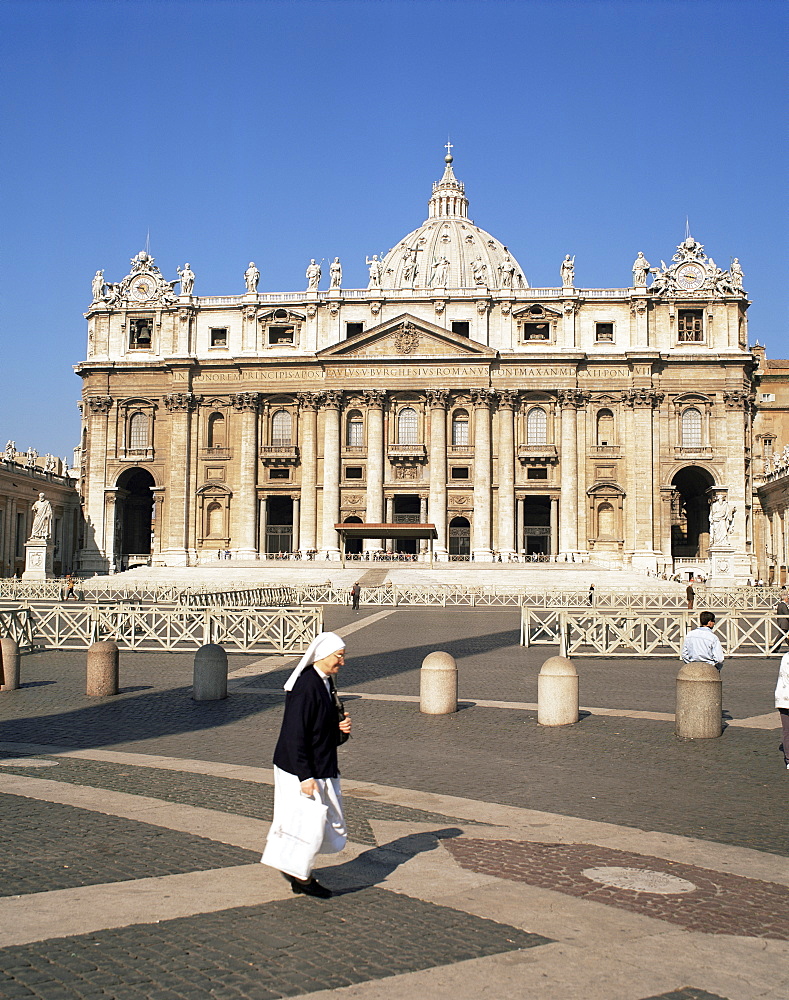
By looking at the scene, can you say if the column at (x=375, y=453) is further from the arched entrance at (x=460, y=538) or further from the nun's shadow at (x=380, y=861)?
the nun's shadow at (x=380, y=861)

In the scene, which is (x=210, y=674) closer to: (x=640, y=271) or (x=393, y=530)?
(x=393, y=530)

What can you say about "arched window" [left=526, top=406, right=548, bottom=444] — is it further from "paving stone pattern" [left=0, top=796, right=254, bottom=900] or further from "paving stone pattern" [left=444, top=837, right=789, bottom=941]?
"paving stone pattern" [left=444, top=837, right=789, bottom=941]

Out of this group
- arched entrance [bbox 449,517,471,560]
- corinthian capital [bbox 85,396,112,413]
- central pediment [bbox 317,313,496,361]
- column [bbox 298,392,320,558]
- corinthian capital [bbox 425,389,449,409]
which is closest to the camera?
central pediment [bbox 317,313,496,361]

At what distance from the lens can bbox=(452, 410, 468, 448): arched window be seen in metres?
71.4

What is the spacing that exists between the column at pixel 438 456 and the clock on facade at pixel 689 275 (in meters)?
19.3

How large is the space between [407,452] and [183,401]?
56.4ft

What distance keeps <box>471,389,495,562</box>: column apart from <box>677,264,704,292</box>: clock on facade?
16.5 m

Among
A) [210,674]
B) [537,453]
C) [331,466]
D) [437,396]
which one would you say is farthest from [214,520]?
[210,674]

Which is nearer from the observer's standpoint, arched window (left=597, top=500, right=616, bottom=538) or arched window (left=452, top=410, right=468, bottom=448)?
arched window (left=597, top=500, right=616, bottom=538)

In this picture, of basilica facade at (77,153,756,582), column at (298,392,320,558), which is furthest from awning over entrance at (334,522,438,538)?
column at (298,392,320,558)

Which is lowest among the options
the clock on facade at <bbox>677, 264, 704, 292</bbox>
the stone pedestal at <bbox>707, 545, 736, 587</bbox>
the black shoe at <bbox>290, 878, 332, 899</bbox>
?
the black shoe at <bbox>290, 878, 332, 899</bbox>

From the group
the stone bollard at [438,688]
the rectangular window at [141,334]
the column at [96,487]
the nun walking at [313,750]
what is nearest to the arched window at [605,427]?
the rectangular window at [141,334]

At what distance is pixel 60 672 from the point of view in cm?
1905

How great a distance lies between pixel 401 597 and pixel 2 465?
3214 centimetres
